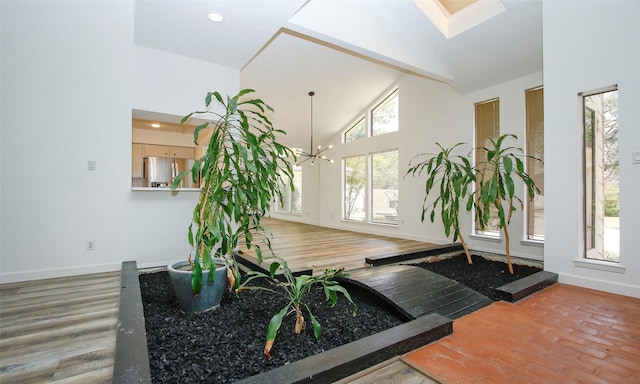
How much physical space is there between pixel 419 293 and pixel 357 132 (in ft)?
19.5

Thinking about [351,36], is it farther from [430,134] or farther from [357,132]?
[357,132]

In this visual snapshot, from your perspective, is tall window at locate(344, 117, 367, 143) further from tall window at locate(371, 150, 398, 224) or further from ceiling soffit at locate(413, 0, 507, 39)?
ceiling soffit at locate(413, 0, 507, 39)

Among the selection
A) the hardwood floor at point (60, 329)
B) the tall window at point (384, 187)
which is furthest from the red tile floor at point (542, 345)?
the tall window at point (384, 187)

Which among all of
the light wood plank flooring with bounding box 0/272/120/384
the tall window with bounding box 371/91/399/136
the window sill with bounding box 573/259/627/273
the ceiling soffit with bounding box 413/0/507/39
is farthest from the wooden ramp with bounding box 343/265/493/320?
the tall window with bounding box 371/91/399/136

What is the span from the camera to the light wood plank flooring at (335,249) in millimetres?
4188

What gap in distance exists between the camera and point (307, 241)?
6.18m

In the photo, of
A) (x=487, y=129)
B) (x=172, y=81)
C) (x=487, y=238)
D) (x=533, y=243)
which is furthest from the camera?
(x=487, y=129)

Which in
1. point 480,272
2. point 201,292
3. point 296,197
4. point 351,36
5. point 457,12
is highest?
point 457,12

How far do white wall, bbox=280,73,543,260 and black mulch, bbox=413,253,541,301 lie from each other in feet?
2.71

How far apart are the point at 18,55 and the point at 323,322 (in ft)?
13.8

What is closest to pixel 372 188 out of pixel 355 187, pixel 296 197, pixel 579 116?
pixel 355 187

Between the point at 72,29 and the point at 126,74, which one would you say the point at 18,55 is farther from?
the point at 126,74

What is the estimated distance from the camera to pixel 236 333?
200 centimetres

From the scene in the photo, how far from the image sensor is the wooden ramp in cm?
242
